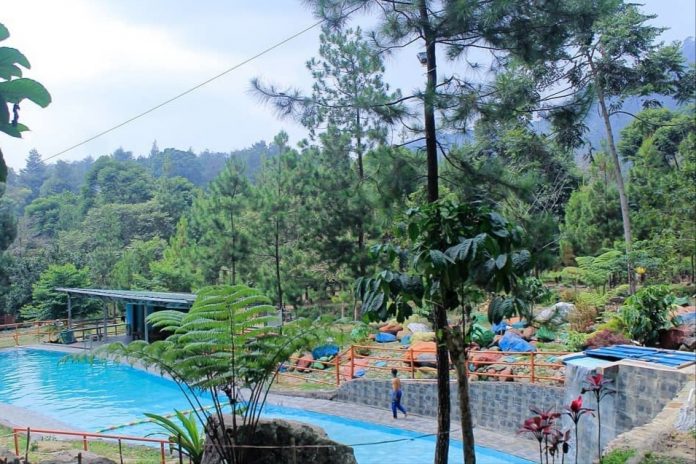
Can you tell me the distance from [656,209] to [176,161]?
76.2 meters

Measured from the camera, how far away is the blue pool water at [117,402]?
8.93 metres

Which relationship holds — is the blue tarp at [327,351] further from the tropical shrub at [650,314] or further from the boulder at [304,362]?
the tropical shrub at [650,314]

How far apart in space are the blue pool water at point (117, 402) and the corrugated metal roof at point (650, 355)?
216 centimetres

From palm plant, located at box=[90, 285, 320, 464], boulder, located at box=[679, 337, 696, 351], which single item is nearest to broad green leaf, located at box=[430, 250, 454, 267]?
palm plant, located at box=[90, 285, 320, 464]

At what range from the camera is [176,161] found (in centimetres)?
8419

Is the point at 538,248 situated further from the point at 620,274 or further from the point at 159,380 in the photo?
the point at 620,274

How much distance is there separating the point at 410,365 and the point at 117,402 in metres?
6.49

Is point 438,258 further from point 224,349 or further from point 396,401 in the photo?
point 396,401

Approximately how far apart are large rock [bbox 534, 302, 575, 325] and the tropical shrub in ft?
12.4

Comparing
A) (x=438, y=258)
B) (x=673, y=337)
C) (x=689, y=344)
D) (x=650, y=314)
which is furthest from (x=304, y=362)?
(x=438, y=258)

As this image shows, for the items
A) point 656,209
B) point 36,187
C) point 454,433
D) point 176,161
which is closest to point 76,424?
point 454,433

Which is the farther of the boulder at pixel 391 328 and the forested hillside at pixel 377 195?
the boulder at pixel 391 328

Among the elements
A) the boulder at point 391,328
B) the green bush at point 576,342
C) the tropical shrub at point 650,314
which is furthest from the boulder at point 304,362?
the tropical shrub at point 650,314

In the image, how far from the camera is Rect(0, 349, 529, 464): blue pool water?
893 cm
